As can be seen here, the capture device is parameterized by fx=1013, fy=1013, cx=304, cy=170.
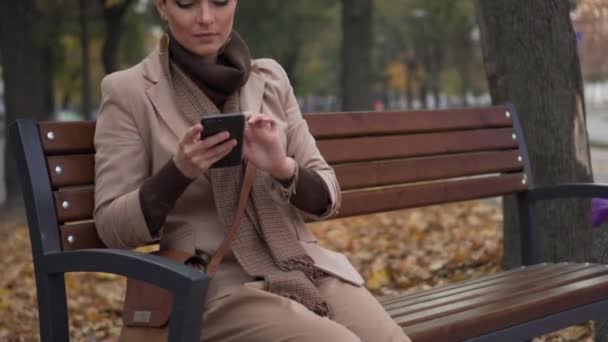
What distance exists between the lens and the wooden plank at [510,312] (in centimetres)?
288

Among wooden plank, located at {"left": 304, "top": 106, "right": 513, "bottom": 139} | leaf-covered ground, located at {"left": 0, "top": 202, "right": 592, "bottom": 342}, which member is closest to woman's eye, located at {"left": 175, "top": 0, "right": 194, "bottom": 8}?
wooden plank, located at {"left": 304, "top": 106, "right": 513, "bottom": 139}

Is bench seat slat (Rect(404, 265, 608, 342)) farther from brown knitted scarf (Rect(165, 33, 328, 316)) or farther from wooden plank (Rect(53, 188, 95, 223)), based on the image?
wooden plank (Rect(53, 188, 95, 223))

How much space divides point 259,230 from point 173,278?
0.53m

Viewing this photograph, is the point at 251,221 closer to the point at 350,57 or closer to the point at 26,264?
the point at 26,264

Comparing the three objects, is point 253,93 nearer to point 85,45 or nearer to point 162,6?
point 162,6

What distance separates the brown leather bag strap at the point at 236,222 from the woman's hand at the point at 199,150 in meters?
0.20

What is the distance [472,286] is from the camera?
142 inches

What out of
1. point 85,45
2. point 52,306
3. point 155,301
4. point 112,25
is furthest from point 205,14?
point 85,45

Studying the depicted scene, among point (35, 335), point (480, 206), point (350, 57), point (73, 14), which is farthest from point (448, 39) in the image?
point (35, 335)

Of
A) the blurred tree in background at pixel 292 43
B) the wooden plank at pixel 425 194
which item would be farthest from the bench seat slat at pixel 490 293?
the blurred tree in background at pixel 292 43

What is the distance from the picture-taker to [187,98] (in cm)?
281

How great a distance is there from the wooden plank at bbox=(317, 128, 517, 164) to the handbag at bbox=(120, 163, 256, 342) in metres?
0.96

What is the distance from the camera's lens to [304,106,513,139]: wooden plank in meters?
3.65

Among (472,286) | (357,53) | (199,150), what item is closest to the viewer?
(199,150)
